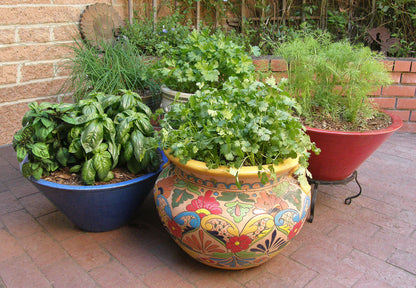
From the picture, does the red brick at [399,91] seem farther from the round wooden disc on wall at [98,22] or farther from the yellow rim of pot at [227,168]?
the round wooden disc on wall at [98,22]

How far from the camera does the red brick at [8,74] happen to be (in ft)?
10.7

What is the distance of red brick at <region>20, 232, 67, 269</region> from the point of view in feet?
6.54

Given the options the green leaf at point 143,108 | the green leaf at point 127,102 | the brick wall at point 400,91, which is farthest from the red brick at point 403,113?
the green leaf at point 127,102

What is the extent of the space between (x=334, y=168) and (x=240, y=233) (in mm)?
964

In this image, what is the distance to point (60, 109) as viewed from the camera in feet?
6.70

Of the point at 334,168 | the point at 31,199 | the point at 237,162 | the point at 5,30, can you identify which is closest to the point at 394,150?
the point at 334,168

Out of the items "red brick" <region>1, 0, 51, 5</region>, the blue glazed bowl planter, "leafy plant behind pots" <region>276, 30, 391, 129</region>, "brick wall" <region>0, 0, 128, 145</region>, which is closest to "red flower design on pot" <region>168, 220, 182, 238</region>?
the blue glazed bowl planter

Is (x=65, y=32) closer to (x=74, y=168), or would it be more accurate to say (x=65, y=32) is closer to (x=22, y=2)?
(x=22, y=2)

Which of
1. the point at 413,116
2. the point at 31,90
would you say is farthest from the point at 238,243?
the point at 413,116

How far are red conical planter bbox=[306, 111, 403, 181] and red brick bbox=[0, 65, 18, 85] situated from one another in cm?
265

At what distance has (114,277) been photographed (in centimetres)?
188

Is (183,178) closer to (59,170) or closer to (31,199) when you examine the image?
(59,170)

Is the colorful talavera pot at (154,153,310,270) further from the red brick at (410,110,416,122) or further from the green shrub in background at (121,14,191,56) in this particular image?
the red brick at (410,110,416,122)

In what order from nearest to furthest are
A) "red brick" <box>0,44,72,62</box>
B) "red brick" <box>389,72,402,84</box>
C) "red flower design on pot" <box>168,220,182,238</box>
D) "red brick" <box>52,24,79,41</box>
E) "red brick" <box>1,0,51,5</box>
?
"red flower design on pot" <box>168,220,182,238</box> < "red brick" <box>1,0,51,5</box> < "red brick" <box>0,44,72,62</box> < "red brick" <box>52,24,79,41</box> < "red brick" <box>389,72,402,84</box>
